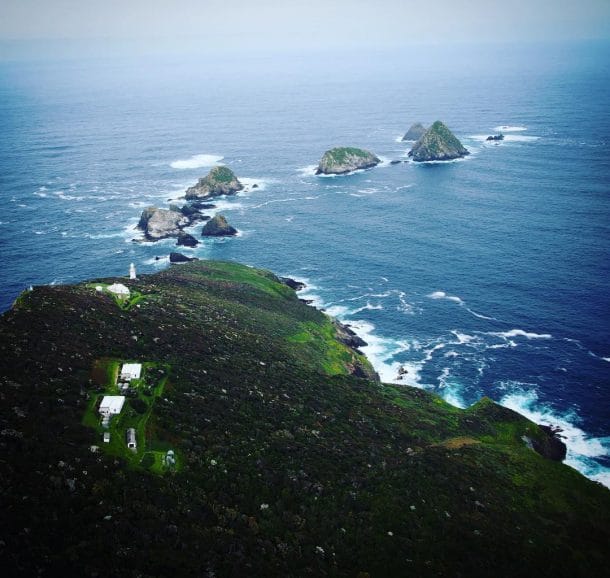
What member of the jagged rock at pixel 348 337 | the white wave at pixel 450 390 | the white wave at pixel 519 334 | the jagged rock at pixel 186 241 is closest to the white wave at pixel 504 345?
the white wave at pixel 519 334

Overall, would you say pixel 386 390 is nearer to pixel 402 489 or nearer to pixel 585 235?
pixel 402 489

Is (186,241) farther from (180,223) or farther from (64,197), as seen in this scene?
(64,197)

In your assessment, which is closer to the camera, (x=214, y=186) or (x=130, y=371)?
(x=130, y=371)

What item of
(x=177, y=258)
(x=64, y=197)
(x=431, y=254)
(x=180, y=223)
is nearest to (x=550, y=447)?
(x=431, y=254)

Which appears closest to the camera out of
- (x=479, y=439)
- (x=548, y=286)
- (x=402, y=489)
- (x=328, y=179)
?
(x=402, y=489)

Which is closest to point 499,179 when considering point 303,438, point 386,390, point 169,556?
point 386,390

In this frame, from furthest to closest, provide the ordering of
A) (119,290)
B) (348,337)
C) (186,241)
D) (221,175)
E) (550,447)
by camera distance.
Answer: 1. (221,175)
2. (186,241)
3. (348,337)
4. (119,290)
5. (550,447)
